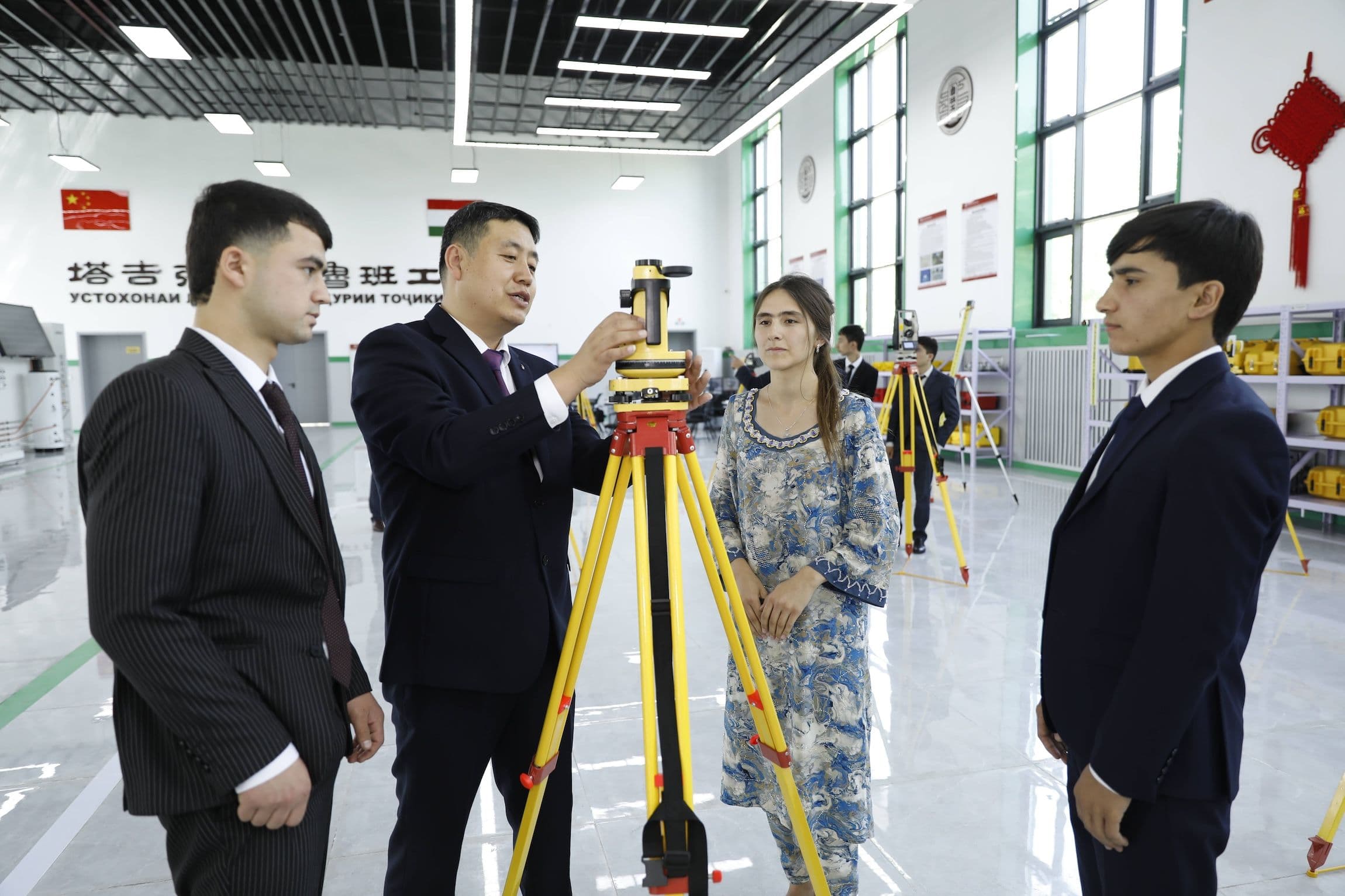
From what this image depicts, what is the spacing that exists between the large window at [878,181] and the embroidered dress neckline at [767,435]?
409 inches

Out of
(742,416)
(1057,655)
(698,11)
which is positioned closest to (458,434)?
(742,416)

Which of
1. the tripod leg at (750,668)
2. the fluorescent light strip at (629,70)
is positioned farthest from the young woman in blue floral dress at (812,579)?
the fluorescent light strip at (629,70)

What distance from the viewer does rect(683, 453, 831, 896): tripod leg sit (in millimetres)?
1412

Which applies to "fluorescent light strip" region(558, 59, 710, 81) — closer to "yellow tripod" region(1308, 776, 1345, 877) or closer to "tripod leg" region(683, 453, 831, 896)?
"tripod leg" region(683, 453, 831, 896)

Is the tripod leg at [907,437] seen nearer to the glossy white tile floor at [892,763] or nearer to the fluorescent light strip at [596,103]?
the glossy white tile floor at [892,763]

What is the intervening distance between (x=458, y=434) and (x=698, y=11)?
37.4 feet

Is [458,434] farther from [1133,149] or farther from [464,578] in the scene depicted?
[1133,149]

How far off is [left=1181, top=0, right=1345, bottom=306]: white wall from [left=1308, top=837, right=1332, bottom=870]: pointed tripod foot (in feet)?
14.8

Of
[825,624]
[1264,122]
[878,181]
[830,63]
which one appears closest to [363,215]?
[878,181]

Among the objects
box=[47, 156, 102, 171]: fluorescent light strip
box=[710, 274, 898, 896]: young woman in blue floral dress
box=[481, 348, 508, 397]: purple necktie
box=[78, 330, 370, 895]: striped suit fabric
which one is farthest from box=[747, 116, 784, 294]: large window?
box=[78, 330, 370, 895]: striped suit fabric

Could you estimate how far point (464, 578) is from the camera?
1439 millimetres

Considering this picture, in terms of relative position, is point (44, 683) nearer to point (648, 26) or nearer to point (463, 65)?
point (463, 65)

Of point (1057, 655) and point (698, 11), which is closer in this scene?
point (1057, 655)

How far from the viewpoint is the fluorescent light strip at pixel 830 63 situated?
6.99 m
